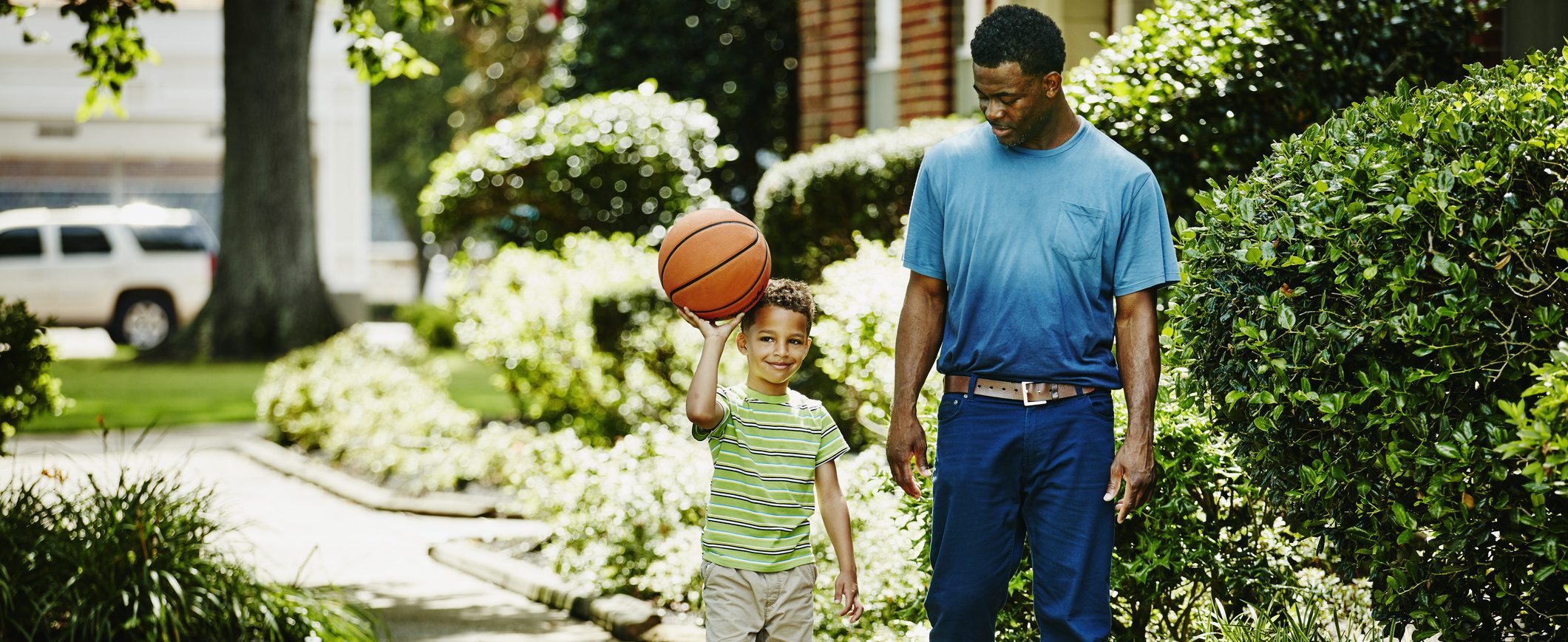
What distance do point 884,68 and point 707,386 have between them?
908 centimetres

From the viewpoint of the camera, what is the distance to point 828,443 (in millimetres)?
4328

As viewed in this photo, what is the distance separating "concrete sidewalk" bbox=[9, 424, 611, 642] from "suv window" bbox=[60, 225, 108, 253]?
537 inches

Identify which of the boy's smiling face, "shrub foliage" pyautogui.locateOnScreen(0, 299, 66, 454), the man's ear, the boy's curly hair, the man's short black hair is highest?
the man's short black hair

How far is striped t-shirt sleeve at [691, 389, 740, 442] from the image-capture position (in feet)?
13.9

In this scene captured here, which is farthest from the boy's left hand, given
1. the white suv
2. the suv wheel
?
the suv wheel

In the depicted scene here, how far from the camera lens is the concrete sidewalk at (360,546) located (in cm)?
664

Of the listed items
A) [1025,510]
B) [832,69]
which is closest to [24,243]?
[832,69]

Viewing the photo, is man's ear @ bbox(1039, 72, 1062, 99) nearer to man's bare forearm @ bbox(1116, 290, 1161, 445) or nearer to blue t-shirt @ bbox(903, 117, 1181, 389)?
blue t-shirt @ bbox(903, 117, 1181, 389)

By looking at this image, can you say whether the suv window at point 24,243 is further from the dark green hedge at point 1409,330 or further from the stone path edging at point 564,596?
the dark green hedge at point 1409,330

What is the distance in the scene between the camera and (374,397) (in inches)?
486

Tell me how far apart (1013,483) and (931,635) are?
506mm

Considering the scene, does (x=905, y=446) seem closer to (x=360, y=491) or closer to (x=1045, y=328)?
(x=1045, y=328)

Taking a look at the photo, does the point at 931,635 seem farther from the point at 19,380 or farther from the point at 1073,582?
the point at 19,380

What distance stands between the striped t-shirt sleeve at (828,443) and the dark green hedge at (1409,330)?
38.0 inches
